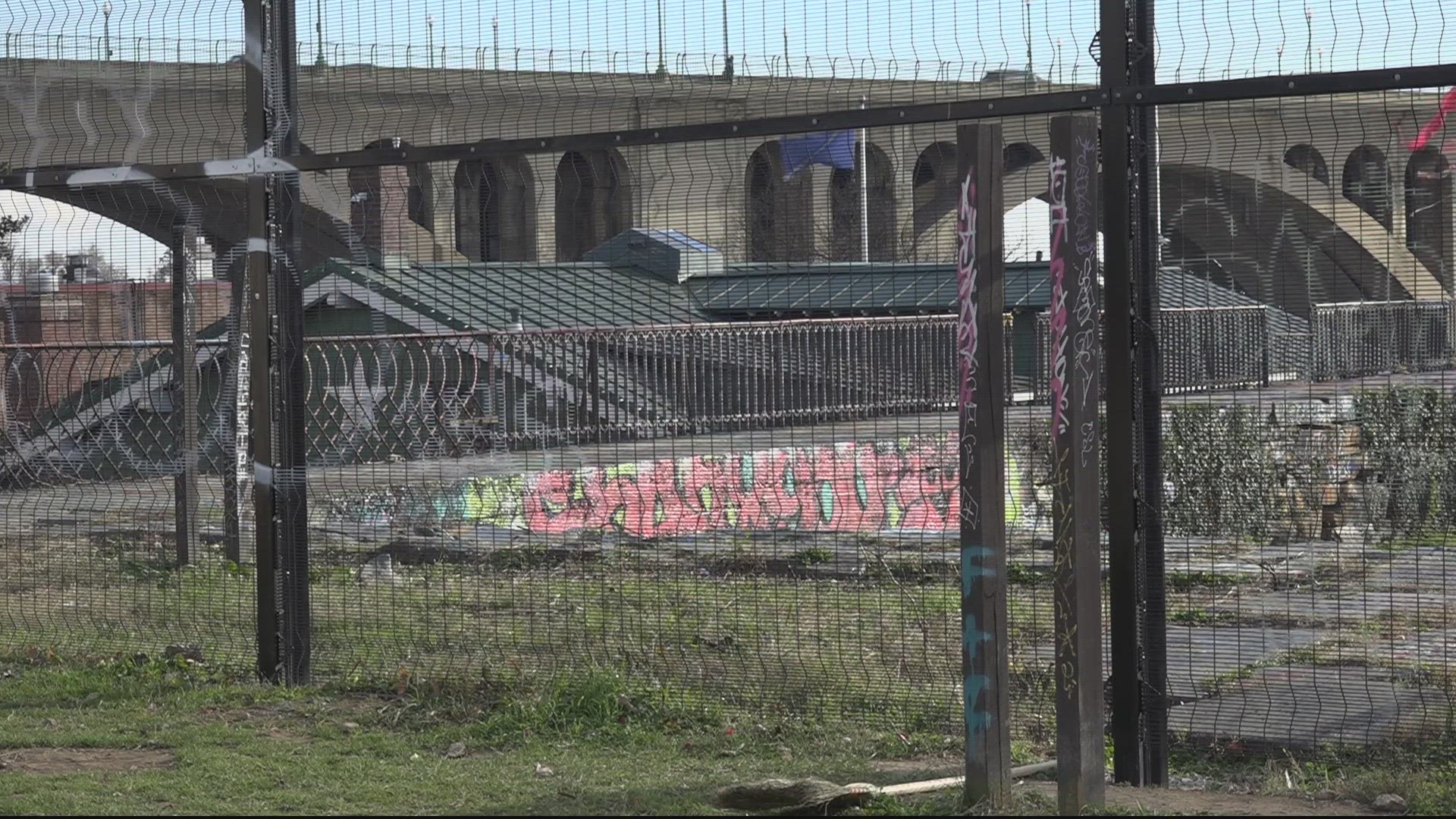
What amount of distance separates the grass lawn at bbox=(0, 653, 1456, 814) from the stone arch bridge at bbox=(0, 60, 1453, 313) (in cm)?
156

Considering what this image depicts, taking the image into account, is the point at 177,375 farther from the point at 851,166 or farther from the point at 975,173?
the point at 975,173

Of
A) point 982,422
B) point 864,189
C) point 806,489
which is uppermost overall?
point 864,189

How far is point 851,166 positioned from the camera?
602cm

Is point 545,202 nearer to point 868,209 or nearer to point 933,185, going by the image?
point 868,209

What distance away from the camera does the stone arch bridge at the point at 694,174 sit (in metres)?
A: 5.18

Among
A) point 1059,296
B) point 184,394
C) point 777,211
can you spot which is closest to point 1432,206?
point 1059,296

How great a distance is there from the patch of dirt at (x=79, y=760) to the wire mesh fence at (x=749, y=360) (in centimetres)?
105

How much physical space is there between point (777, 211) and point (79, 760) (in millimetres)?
3074

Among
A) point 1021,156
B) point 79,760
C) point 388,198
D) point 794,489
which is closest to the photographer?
point 1021,156

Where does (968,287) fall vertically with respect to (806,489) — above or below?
above

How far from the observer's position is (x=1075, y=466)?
183 inches

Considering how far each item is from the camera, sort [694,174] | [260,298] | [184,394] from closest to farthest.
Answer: [694,174] < [260,298] < [184,394]

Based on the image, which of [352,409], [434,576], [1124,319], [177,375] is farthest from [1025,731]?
[177,375]

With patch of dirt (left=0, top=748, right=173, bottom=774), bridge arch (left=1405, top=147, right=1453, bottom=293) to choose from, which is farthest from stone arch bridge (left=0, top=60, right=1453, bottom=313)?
patch of dirt (left=0, top=748, right=173, bottom=774)
